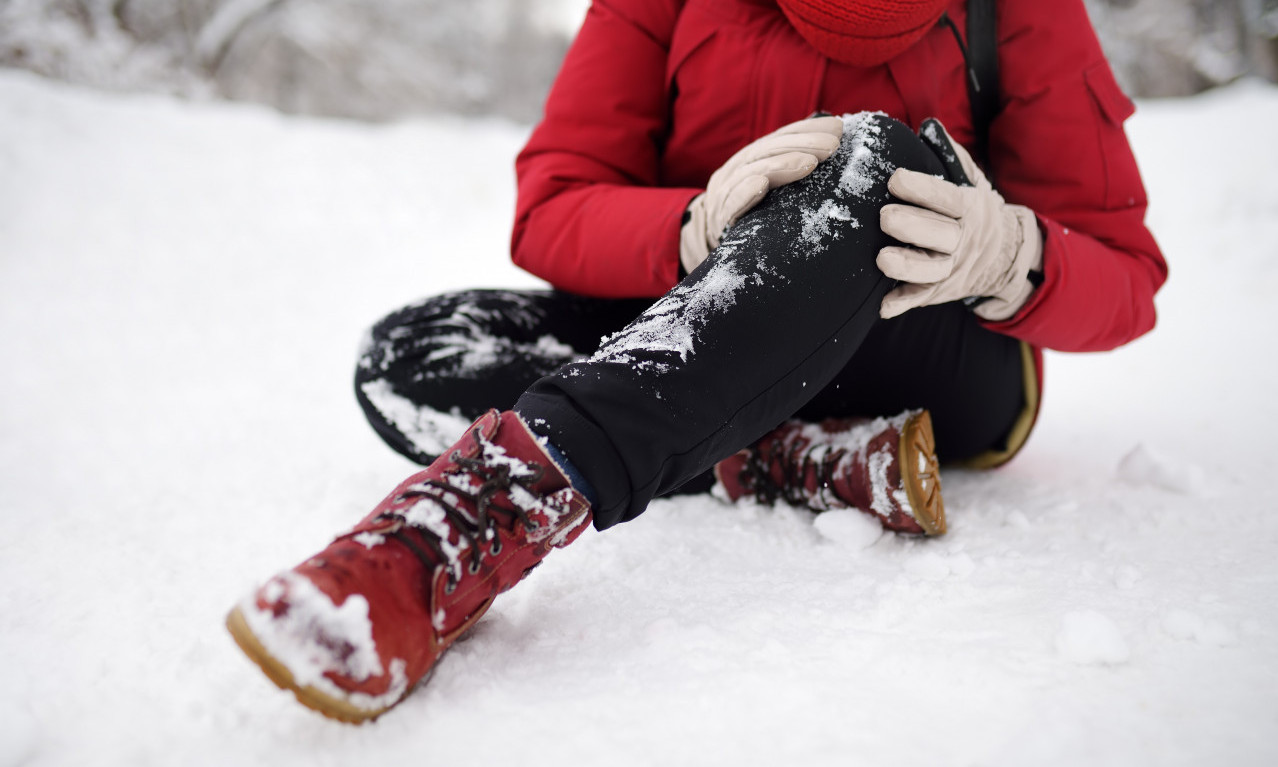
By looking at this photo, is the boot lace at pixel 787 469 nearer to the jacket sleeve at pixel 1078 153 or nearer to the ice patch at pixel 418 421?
the jacket sleeve at pixel 1078 153

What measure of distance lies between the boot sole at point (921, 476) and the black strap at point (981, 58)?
0.54 metres

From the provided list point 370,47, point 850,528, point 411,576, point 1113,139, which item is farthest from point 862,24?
point 370,47

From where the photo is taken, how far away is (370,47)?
9703mm

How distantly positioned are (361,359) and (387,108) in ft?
34.1

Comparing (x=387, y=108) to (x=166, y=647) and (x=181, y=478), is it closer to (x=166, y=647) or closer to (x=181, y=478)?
(x=181, y=478)

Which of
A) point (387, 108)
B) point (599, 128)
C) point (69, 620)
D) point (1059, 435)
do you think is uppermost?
point (599, 128)

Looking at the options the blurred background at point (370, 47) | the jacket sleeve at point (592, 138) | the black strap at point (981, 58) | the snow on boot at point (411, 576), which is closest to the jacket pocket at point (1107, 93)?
the black strap at point (981, 58)

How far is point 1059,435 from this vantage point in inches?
61.9

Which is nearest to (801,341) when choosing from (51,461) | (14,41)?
(51,461)

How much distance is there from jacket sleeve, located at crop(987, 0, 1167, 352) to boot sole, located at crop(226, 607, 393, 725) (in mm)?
951

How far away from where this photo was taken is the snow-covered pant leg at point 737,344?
66 centimetres

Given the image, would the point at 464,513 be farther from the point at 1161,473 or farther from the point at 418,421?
the point at 1161,473

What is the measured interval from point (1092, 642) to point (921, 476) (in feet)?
1.02

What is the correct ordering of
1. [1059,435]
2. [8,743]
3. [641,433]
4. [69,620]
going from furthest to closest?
[1059,435], [69,620], [641,433], [8,743]
